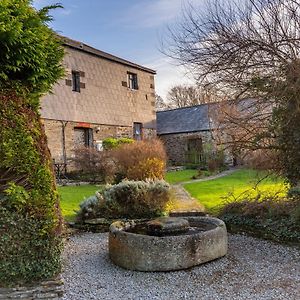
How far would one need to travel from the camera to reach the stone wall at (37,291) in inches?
158

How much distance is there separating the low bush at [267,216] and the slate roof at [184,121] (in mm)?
16073

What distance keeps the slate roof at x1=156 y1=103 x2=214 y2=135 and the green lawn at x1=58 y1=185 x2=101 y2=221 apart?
1204cm

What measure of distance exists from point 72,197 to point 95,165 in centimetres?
406

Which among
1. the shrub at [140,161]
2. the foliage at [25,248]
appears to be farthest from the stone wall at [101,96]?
the foliage at [25,248]

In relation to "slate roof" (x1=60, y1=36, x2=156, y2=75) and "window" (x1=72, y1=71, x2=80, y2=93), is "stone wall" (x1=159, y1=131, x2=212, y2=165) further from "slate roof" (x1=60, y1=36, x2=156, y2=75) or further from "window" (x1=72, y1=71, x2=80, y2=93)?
"window" (x1=72, y1=71, x2=80, y2=93)

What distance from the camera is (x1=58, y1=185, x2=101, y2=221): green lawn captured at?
9.13 m

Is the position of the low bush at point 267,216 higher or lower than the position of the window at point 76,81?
lower

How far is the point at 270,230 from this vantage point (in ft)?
21.2

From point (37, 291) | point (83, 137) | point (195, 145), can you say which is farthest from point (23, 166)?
point (195, 145)

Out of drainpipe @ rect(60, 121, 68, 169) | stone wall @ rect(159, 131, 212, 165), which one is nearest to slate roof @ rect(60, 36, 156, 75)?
drainpipe @ rect(60, 121, 68, 169)

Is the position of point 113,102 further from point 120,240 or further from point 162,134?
point 120,240

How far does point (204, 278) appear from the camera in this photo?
4.73m

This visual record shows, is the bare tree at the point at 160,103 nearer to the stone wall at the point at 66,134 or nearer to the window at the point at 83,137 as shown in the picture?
the stone wall at the point at 66,134

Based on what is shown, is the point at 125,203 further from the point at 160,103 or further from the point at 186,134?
the point at 160,103
